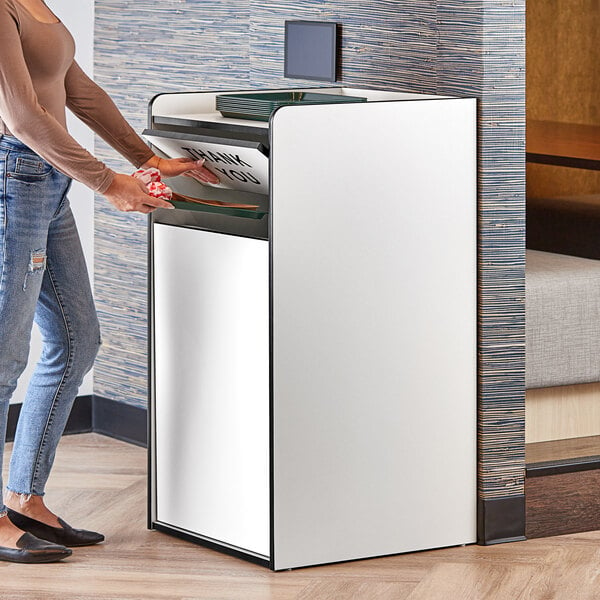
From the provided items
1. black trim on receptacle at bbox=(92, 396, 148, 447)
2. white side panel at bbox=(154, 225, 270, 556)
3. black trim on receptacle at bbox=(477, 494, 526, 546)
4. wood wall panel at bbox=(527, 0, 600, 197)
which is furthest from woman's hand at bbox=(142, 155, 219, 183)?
wood wall panel at bbox=(527, 0, 600, 197)

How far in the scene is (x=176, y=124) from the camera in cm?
279

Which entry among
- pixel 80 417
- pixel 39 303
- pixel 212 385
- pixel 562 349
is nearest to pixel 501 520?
pixel 562 349

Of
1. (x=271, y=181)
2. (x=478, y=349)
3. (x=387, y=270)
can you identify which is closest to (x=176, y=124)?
(x=271, y=181)

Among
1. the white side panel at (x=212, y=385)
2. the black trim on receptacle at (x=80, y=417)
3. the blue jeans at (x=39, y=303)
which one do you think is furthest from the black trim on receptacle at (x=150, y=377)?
the black trim on receptacle at (x=80, y=417)

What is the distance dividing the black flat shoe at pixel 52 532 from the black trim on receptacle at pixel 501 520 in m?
0.80

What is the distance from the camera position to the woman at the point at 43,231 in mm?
2484

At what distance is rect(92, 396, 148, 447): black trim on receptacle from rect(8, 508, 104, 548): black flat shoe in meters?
0.82

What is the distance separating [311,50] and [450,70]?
44 centimetres

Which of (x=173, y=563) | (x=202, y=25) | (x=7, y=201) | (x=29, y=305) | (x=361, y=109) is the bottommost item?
(x=173, y=563)

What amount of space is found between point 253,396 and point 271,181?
424 millimetres

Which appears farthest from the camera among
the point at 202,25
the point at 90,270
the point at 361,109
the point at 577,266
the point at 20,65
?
the point at 90,270

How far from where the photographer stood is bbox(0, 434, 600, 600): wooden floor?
254 cm

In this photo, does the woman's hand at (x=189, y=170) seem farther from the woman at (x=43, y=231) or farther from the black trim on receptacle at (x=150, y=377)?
the black trim on receptacle at (x=150, y=377)

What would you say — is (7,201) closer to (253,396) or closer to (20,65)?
(20,65)
